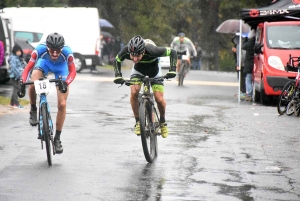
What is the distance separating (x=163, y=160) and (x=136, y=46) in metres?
1.42

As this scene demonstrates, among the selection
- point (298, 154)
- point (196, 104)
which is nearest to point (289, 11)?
point (196, 104)

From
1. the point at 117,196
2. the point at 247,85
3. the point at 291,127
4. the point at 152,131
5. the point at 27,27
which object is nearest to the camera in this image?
the point at 117,196

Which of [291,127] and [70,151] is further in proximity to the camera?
[291,127]

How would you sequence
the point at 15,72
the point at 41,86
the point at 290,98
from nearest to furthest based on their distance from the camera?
the point at 41,86 < the point at 290,98 < the point at 15,72

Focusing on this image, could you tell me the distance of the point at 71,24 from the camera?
3616cm

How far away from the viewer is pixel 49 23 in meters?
36.2

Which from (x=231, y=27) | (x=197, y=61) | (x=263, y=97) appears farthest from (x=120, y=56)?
(x=197, y=61)

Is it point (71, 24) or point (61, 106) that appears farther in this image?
point (71, 24)

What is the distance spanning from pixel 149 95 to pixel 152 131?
44 cm

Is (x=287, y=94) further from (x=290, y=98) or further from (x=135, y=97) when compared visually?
(x=135, y=97)

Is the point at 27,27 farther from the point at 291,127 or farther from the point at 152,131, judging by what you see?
the point at 152,131

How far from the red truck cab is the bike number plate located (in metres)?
10.7

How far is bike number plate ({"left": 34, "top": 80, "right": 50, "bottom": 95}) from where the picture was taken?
10.3 meters

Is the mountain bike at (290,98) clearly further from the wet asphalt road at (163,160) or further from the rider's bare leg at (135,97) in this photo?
the rider's bare leg at (135,97)
